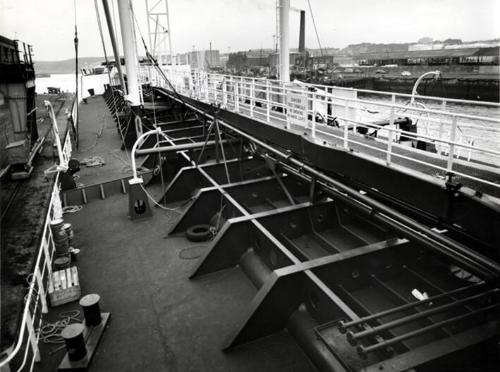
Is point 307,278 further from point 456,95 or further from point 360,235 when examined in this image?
point 456,95

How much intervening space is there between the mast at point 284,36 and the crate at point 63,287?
12444 mm

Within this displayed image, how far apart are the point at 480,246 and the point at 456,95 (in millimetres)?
69663

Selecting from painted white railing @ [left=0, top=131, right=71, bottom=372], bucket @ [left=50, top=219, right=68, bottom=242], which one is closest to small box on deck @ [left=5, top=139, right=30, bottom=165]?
painted white railing @ [left=0, top=131, right=71, bottom=372]

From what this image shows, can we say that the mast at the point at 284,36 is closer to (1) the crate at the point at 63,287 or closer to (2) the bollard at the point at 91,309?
(1) the crate at the point at 63,287

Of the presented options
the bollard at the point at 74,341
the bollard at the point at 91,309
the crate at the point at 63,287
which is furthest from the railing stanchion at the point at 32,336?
the crate at the point at 63,287

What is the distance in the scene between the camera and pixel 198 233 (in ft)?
33.6

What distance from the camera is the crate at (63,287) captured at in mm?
7473

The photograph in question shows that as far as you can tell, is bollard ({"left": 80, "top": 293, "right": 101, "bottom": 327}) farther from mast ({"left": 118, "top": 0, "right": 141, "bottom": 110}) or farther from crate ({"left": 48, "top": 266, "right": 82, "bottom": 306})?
mast ({"left": 118, "top": 0, "right": 141, "bottom": 110})

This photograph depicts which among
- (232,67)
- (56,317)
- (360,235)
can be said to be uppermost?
(232,67)

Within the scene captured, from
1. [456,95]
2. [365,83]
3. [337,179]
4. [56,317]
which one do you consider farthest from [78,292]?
[365,83]

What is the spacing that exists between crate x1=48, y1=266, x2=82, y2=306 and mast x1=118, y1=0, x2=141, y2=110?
11.9 m

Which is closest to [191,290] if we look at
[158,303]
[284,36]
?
[158,303]

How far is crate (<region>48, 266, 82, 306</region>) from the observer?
747cm

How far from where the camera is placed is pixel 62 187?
45.3ft
